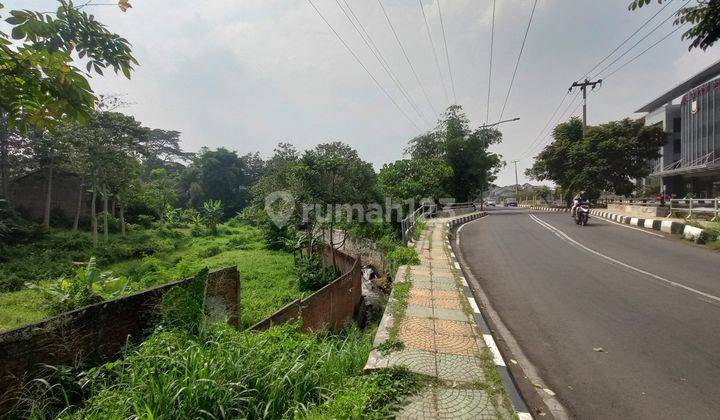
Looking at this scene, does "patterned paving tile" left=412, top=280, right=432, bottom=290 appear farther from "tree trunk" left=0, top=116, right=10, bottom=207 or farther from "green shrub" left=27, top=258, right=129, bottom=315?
"tree trunk" left=0, top=116, right=10, bottom=207

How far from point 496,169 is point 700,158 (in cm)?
1678

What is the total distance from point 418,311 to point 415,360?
175cm

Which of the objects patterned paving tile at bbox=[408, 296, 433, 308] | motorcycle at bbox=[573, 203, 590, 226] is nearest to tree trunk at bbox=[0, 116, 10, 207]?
patterned paving tile at bbox=[408, 296, 433, 308]

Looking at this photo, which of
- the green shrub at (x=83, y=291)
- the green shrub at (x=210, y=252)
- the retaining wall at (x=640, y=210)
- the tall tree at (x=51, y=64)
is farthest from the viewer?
the green shrub at (x=210, y=252)

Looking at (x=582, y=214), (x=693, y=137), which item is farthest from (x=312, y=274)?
(x=693, y=137)

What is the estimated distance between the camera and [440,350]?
418 cm

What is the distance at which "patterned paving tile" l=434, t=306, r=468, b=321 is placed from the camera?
5312mm

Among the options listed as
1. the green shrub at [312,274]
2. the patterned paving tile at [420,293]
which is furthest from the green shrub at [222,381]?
the green shrub at [312,274]

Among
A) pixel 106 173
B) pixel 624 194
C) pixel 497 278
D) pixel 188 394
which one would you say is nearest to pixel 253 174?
pixel 106 173

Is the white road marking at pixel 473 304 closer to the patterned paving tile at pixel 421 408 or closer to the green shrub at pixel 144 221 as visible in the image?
the patterned paving tile at pixel 421 408

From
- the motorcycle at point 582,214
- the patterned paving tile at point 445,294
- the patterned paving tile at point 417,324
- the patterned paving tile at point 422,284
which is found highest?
the motorcycle at point 582,214

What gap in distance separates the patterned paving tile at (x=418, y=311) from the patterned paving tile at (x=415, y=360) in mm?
1283

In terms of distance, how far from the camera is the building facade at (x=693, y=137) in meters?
27.3

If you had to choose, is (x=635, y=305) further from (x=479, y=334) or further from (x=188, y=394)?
(x=188, y=394)
